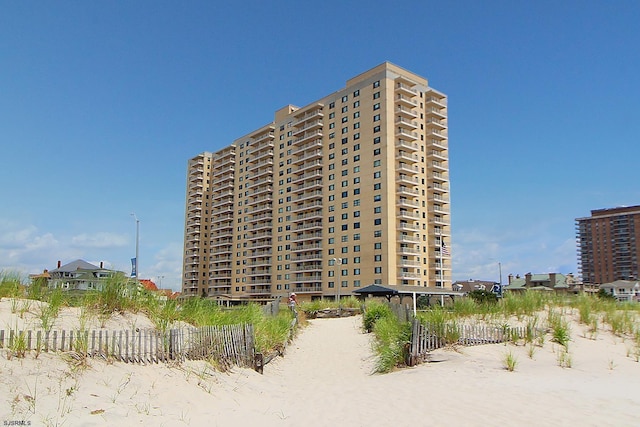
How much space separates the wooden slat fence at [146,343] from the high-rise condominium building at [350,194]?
174 feet

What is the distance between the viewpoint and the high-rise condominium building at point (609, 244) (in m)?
160

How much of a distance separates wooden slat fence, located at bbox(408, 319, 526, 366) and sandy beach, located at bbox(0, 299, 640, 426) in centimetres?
45

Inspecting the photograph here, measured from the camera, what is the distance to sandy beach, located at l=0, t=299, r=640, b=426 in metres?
7.79

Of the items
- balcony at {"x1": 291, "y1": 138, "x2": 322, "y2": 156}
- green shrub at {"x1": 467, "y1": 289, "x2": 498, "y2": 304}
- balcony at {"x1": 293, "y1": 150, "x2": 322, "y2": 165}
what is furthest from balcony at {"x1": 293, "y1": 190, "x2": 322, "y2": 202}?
green shrub at {"x1": 467, "y1": 289, "x2": 498, "y2": 304}

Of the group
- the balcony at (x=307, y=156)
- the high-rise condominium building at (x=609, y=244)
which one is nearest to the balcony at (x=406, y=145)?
the balcony at (x=307, y=156)

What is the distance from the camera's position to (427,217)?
79875 mm

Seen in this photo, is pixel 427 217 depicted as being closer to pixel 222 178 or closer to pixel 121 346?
pixel 222 178

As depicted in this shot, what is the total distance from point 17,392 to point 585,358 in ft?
51.0

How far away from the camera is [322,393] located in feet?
38.5

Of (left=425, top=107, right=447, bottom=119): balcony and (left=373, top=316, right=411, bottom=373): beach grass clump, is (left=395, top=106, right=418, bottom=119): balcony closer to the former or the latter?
(left=425, top=107, right=447, bottom=119): balcony

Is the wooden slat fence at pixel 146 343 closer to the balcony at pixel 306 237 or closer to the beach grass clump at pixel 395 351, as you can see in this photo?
the beach grass clump at pixel 395 351

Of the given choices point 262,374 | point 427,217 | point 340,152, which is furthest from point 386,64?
point 262,374

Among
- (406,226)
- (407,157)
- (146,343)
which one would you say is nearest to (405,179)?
(407,157)

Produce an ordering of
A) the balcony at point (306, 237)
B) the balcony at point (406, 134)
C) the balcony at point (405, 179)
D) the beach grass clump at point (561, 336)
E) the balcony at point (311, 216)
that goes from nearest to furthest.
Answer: the beach grass clump at point (561, 336), the balcony at point (405, 179), the balcony at point (406, 134), the balcony at point (306, 237), the balcony at point (311, 216)
